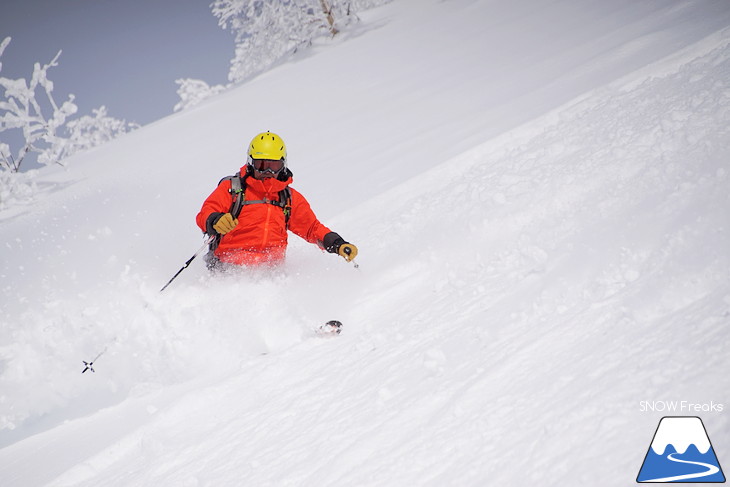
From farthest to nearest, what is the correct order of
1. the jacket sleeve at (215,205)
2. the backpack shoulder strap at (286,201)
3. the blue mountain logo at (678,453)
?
the backpack shoulder strap at (286,201)
the jacket sleeve at (215,205)
the blue mountain logo at (678,453)

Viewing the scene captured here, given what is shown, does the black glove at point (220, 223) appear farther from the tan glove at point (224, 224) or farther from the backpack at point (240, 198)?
the backpack at point (240, 198)

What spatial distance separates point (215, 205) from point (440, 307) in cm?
280

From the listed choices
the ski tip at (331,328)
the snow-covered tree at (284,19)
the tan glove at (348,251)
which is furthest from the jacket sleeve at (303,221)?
the snow-covered tree at (284,19)

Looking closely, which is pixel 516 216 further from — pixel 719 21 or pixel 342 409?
pixel 719 21

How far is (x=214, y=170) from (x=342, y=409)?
29.7 feet

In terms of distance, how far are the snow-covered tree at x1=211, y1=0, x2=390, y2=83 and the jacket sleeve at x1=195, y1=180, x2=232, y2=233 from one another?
16.0 meters

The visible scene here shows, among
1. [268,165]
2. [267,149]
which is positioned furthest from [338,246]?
[267,149]

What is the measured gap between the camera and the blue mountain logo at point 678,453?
45.6 inches

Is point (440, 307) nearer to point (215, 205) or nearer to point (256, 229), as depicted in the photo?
point (256, 229)

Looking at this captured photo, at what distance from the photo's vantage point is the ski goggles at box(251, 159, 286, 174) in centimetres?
444

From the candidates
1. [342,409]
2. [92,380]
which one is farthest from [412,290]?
[92,380]

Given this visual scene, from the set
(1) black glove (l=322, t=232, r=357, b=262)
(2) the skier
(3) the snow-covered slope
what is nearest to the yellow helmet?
(2) the skier

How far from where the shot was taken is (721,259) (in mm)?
1913

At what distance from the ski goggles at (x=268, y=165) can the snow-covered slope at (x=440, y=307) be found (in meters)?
1.15
